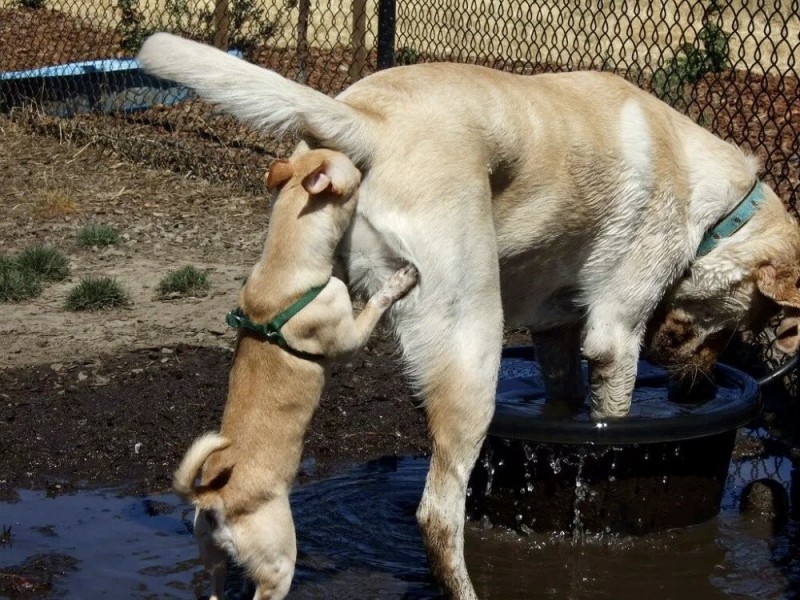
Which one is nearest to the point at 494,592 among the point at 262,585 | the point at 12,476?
the point at 262,585

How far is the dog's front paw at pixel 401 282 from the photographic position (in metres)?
3.80

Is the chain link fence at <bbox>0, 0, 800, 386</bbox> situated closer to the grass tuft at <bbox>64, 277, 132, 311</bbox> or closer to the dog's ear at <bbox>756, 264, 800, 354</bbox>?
the grass tuft at <bbox>64, 277, 132, 311</bbox>

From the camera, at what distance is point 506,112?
4062mm

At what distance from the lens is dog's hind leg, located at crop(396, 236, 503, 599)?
3.86 meters

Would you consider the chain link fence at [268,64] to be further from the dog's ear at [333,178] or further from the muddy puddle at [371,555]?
the dog's ear at [333,178]

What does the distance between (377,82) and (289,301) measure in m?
0.80

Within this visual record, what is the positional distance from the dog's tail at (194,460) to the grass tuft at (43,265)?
4.26 m

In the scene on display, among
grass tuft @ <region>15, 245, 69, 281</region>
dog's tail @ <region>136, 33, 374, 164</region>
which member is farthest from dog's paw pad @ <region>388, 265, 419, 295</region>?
grass tuft @ <region>15, 245, 69, 281</region>

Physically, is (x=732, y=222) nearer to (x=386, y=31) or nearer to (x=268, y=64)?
(x=386, y=31)

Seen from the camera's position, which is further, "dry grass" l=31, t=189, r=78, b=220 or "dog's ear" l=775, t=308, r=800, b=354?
"dry grass" l=31, t=189, r=78, b=220

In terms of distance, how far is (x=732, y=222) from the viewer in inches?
189

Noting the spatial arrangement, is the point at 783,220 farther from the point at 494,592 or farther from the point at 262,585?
the point at 262,585

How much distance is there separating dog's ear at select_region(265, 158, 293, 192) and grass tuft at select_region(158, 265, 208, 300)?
380cm

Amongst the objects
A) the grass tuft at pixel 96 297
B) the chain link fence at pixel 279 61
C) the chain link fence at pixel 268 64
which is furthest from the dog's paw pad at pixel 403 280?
the chain link fence at pixel 279 61
